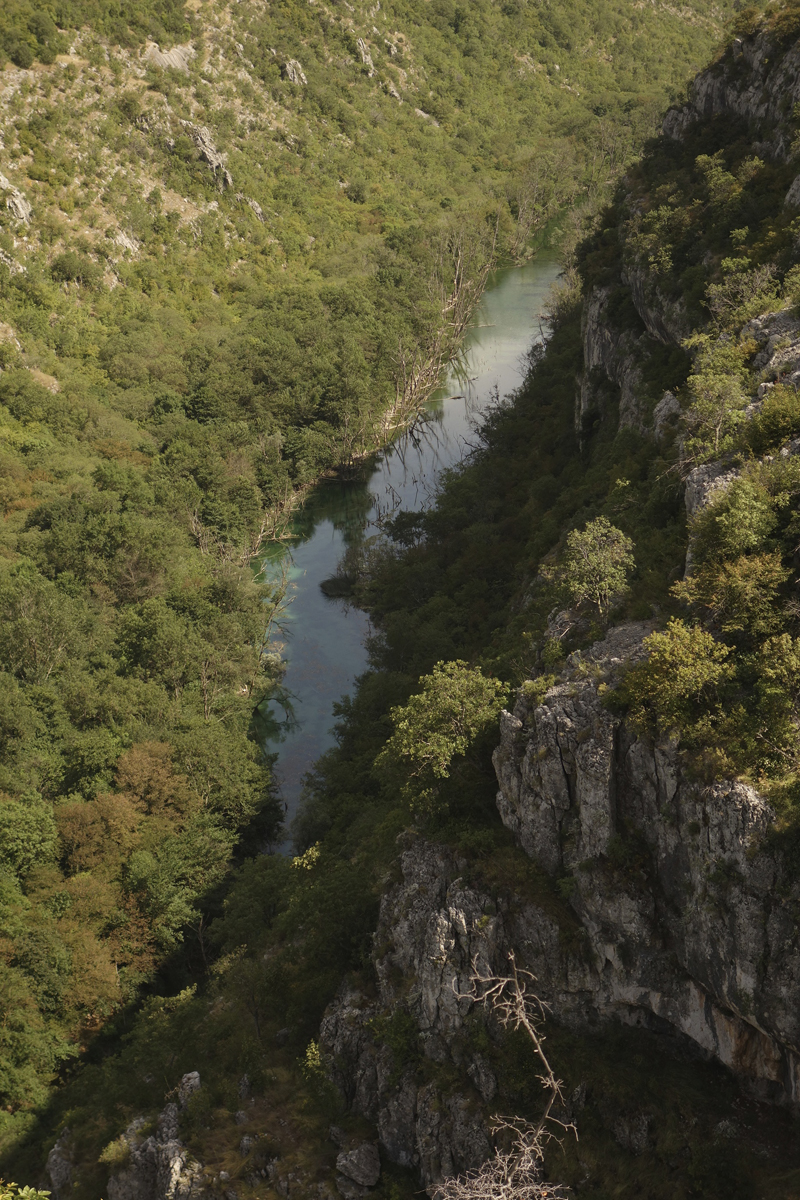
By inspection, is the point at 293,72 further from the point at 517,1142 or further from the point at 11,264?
the point at 517,1142

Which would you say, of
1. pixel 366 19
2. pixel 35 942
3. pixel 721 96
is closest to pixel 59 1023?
pixel 35 942

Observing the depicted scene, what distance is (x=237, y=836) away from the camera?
46.3 metres

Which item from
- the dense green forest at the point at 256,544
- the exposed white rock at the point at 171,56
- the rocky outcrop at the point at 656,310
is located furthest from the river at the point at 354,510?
the exposed white rock at the point at 171,56

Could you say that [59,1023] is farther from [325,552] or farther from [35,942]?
[325,552]

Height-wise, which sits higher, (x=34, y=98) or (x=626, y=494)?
(x=34, y=98)

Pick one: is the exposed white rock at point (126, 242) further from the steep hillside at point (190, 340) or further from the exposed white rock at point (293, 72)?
the exposed white rock at point (293, 72)

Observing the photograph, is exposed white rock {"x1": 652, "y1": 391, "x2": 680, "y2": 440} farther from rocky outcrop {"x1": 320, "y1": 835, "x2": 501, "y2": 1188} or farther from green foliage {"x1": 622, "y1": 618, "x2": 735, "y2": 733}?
rocky outcrop {"x1": 320, "y1": 835, "x2": 501, "y2": 1188}

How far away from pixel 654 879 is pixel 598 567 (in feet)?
38.0

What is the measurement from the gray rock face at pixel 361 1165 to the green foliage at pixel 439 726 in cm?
1076

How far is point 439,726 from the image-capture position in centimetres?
3225

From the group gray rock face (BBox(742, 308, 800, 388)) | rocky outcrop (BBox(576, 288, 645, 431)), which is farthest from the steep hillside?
gray rock face (BBox(742, 308, 800, 388))

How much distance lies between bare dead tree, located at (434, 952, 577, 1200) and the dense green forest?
90cm

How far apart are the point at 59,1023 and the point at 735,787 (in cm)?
3171

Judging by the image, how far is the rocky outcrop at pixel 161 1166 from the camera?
92.6 feet
